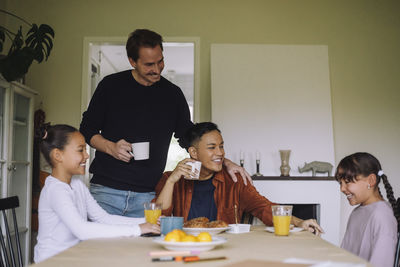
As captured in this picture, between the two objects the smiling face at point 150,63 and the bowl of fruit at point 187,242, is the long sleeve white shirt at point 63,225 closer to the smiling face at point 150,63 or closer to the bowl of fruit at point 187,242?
the bowl of fruit at point 187,242

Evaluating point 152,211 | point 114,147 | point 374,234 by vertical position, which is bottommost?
point 374,234

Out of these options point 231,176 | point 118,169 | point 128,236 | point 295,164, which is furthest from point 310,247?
point 295,164

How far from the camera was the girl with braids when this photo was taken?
171cm

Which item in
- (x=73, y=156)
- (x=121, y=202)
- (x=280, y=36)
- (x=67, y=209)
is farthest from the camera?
(x=280, y=36)

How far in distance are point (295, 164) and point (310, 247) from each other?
2837 millimetres

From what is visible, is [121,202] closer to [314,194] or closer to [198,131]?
[198,131]

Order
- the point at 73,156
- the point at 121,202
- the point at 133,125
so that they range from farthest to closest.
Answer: the point at 133,125 < the point at 121,202 < the point at 73,156

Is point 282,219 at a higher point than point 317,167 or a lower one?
lower

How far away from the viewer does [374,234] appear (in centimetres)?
179

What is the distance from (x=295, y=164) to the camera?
162 inches

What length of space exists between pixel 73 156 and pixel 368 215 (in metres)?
1.26

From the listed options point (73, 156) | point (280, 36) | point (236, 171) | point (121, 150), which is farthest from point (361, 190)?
point (280, 36)

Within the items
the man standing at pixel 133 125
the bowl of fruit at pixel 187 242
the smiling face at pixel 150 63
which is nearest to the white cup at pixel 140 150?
the man standing at pixel 133 125

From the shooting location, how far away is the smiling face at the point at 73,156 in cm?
179
